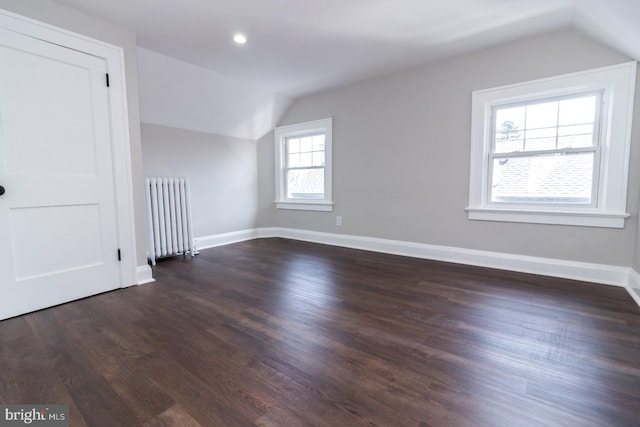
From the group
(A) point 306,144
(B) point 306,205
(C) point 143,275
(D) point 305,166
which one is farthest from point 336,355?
(A) point 306,144

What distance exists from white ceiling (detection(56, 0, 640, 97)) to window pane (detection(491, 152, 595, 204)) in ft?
3.02

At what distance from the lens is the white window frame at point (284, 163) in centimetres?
427

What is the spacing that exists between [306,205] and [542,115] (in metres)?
3.11

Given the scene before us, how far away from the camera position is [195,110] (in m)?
3.74

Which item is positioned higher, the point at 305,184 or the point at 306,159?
the point at 306,159

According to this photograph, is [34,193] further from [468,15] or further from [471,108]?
[471,108]

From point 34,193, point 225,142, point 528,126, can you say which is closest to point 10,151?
point 34,193

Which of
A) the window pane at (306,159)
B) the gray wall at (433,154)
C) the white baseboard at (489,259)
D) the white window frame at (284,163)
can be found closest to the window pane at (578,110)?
the gray wall at (433,154)

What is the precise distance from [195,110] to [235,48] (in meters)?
1.20

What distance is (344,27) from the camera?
252cm

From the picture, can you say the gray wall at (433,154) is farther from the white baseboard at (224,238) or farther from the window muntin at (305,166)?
the white baseboard at (224,238)

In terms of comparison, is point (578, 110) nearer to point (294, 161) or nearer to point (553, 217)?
point (553, 217)

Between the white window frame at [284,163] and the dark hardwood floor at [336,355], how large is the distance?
6.43ft

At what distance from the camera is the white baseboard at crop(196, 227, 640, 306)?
253cm
